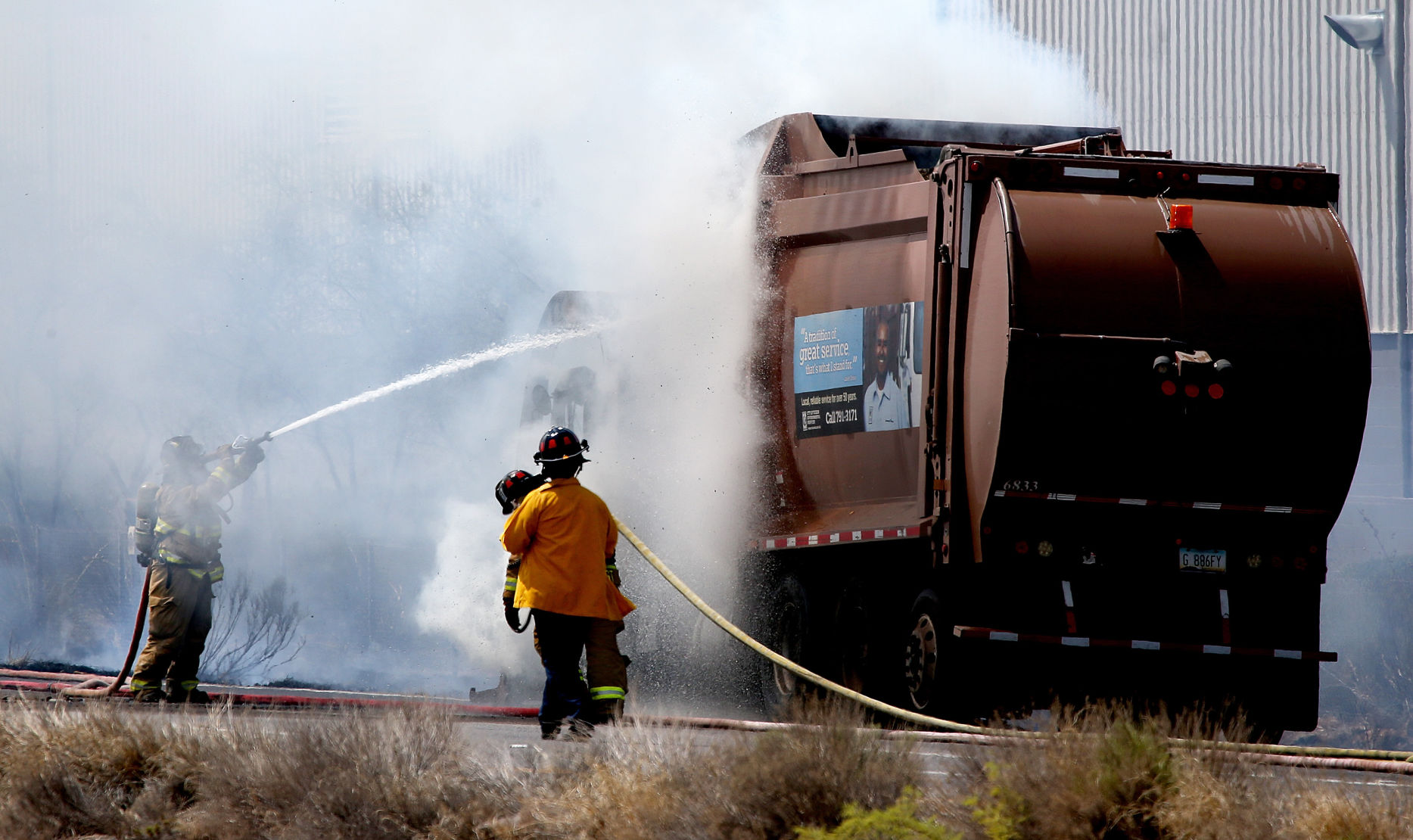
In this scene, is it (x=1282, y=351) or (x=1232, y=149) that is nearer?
(x=1282, y=351)

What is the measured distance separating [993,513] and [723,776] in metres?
3.93

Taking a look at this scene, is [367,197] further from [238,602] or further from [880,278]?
[880,278]

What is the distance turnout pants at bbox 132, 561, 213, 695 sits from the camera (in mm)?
10188

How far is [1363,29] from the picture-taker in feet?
77.0

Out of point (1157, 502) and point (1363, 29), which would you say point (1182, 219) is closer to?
point (1157, 502)

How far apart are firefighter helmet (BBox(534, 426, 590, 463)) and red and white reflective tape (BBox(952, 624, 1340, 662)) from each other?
231cm

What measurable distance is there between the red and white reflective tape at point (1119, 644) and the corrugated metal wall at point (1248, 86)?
16108 millimetres

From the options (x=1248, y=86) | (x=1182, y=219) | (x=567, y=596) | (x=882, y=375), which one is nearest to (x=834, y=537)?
(x=882, y=375)

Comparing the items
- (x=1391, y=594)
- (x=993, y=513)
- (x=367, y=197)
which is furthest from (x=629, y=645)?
(x=367, y=197)

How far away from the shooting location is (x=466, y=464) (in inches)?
1089

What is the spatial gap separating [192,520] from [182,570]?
33 centimetres

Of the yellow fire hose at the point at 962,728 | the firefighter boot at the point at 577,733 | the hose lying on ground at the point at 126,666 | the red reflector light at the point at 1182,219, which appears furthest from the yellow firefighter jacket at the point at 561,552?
the hose lying on ground at the point at 126,666

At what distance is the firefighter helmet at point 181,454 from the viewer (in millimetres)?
10531

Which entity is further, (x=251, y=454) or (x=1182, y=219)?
(x=251, y=454)
